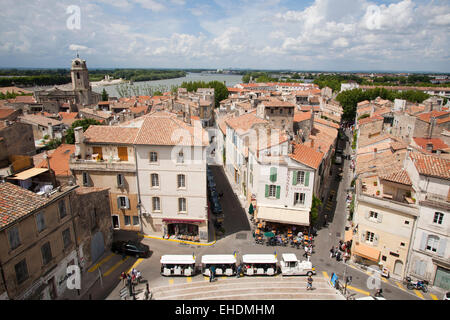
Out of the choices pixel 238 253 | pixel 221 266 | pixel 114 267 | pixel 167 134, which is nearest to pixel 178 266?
pixel 221 266

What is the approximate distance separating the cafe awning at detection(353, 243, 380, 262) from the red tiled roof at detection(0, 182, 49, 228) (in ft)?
82.7

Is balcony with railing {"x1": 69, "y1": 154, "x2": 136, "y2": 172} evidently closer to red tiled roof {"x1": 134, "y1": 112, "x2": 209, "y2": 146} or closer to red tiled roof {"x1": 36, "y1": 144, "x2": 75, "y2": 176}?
red tiled roof {"x1": 36, "y1": 144, "x2": 75, "y2": 176}

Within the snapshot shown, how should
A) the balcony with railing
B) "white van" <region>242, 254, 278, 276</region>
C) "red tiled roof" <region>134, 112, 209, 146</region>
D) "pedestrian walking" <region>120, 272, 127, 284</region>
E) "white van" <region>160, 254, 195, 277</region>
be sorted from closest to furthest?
"pedestrian walking" <region>120, 272, 127, 284</region>, "white van" <region>160, 254, 195, 277</region>, "white van" <region>242, 254, 278, 276</region>, "red tiled roof" <region>134, 112, 209, 146</region>, the balcony with railing

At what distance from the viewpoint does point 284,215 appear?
31016 mm

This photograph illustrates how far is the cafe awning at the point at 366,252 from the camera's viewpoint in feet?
84.0

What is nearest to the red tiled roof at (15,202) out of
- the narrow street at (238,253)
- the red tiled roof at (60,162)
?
the narrow street at (238,253)

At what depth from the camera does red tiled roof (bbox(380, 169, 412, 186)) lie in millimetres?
25578

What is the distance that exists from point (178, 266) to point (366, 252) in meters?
16.4

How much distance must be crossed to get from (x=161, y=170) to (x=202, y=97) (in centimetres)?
7405

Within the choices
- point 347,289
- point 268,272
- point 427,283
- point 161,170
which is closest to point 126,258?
point 161,170

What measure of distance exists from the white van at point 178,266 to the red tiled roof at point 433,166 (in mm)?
19930

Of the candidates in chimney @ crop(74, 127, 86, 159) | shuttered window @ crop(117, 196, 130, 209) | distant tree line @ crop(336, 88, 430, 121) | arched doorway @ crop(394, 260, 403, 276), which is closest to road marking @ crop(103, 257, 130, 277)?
shuttered window @ crop(117, 196, 130, 209)

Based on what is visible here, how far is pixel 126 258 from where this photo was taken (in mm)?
27078
